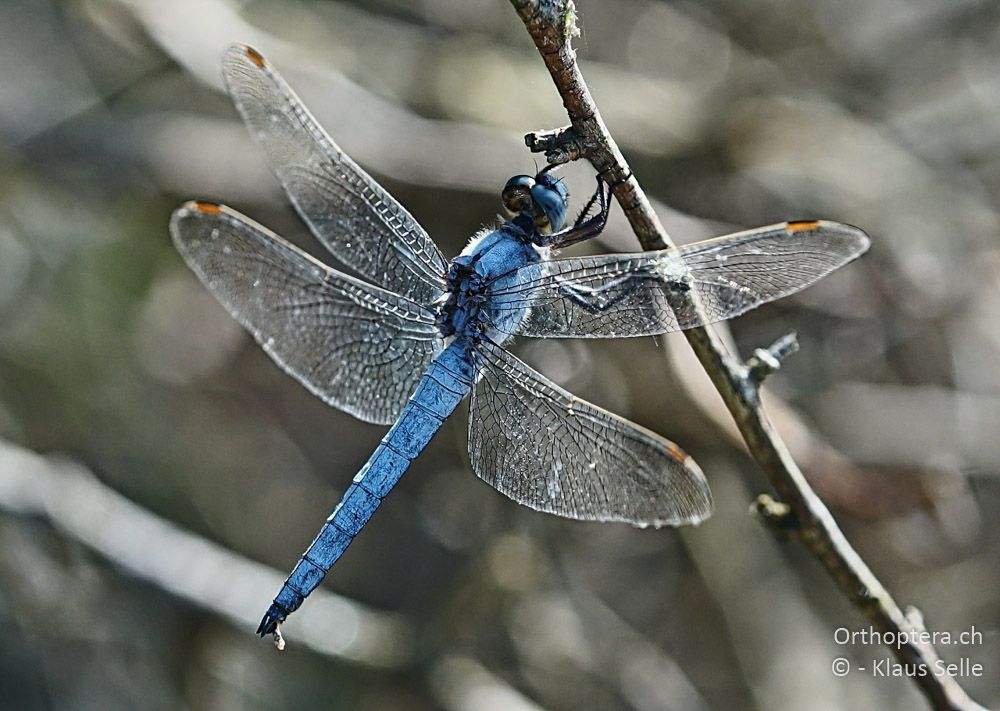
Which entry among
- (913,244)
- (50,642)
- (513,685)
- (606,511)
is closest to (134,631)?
(50,642)

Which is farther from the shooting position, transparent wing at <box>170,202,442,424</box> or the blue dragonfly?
transparent wing at <box>170,202,442,424</box>

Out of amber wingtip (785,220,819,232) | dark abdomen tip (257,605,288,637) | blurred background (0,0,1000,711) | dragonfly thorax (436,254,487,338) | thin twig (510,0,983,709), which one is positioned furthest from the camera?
blurred background (0,0,1000,711)

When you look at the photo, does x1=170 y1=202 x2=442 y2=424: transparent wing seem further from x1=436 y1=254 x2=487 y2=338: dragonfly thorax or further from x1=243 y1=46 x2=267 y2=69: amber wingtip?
x1=243 y1=46 x2=267 y2=69: amber wingtip

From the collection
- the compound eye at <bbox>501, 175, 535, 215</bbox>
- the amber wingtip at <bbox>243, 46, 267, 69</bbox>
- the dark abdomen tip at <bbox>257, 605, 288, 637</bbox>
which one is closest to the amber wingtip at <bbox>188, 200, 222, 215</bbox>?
the amber wingtip at <bbox>243, 46, 267, 69</bbox>

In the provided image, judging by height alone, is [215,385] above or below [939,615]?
below

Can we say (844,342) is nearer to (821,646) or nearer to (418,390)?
(821,646)

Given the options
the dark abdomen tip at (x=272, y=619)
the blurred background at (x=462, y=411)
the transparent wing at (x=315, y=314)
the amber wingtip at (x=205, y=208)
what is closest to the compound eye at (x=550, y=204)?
the transparent wing at (x=315, y=314)

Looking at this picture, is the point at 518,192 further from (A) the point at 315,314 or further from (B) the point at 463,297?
(A) the point at 315,314
